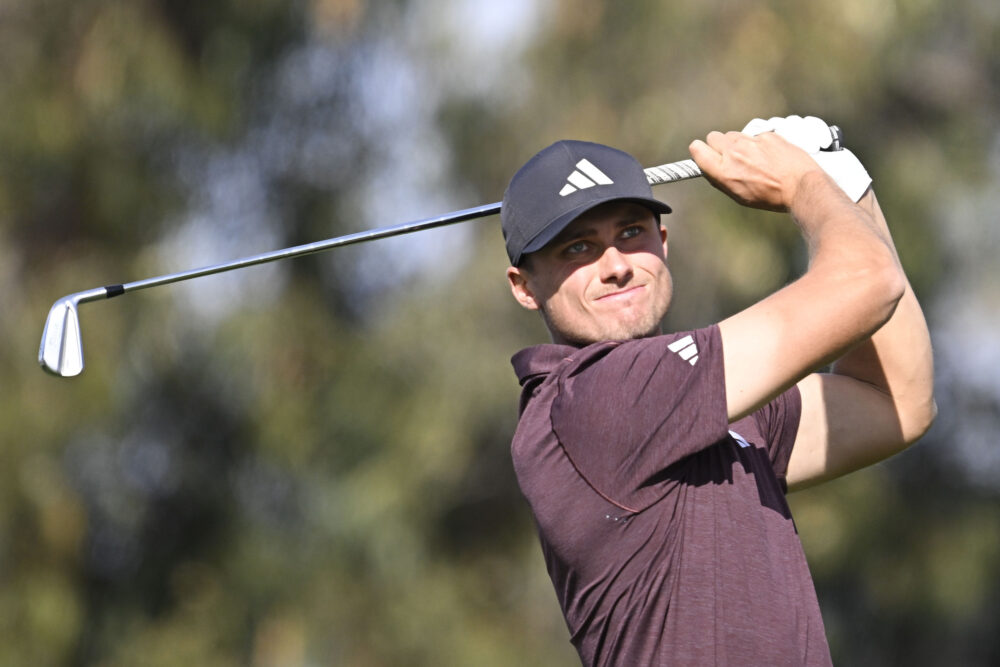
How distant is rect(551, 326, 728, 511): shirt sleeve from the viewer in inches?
79.2

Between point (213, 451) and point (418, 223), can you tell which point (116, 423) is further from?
point (418, 223)

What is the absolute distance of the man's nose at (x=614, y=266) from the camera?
227 cm

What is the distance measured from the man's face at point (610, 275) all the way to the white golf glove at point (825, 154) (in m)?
0.36

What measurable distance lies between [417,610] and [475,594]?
0.38 m

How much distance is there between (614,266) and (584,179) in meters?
0.15

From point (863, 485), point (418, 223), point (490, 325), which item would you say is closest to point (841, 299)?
point (418, 223)

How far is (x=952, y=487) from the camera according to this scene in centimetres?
748

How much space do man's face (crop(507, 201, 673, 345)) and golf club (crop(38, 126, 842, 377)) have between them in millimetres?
173

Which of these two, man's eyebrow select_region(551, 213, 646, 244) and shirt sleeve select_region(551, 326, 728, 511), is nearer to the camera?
shirt sleeve select_region(551, 326, 728, 511)

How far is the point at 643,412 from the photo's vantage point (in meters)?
2.03

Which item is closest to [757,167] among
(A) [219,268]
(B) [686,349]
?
(B) [686,349]

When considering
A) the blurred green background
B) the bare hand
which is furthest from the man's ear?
the blurred green background

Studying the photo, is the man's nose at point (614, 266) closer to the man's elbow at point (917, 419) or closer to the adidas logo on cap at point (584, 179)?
the adidas logo on cap at point (584, 179)

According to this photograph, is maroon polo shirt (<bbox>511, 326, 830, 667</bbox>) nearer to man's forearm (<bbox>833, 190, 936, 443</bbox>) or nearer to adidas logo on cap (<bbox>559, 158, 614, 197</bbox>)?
adidas logo on cap (<bbox>559, 158, 614, 197</bbox>)
